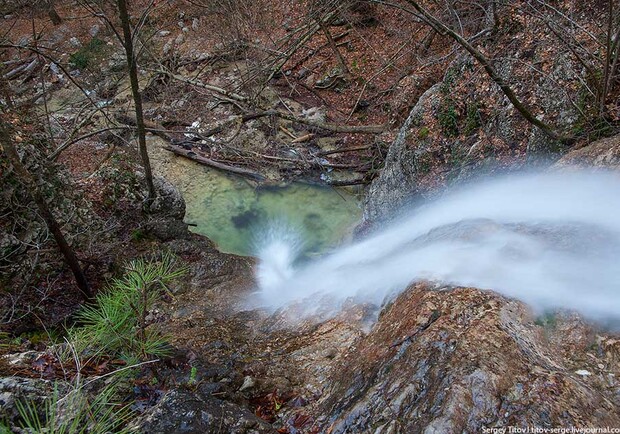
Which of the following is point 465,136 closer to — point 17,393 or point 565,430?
point 565,430

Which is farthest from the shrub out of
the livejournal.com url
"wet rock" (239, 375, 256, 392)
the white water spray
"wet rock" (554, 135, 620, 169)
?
"wet rock" (554, 135, 620, 169)

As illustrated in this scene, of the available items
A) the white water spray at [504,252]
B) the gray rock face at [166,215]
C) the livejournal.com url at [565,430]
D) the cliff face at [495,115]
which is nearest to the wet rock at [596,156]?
the white water spray at [504,252]

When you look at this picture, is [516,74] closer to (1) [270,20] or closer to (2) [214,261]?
(2) [214,261]

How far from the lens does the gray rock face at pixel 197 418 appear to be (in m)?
2.30

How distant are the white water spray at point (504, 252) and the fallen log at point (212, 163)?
328cm

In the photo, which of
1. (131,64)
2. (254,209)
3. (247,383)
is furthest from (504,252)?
(254,209)

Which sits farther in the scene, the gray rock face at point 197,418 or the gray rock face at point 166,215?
the gray rock face at point 166,215

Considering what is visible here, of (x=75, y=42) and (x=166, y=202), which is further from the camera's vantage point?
(x=75, y=42)

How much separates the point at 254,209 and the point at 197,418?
641 centimetres

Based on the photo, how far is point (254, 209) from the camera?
869cm

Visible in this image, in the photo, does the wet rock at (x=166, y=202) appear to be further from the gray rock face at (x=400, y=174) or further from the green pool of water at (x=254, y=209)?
the gray rock face at (x=400, y=174)

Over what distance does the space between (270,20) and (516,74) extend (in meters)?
9.23

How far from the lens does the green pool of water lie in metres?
8.06

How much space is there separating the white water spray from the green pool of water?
157cm
